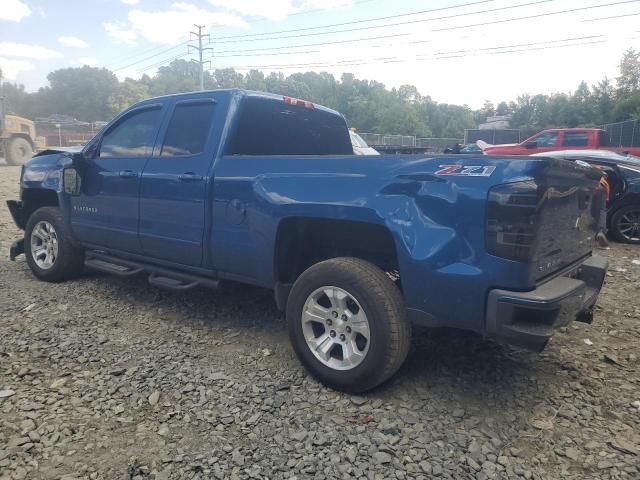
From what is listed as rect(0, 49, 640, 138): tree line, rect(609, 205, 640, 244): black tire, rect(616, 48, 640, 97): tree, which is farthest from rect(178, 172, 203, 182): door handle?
rect(0, 49, 640, 138): tree line

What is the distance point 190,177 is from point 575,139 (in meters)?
14.2

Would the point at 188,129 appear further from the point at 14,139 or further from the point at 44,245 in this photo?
the point at 14,139

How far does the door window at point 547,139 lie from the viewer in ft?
49.1

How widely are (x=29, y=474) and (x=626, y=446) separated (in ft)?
9.63

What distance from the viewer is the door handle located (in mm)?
3670

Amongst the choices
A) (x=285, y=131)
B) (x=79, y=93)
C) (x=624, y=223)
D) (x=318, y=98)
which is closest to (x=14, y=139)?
(x=285, y=131)

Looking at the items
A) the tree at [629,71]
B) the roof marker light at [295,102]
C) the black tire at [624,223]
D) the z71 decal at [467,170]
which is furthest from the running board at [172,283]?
the tree at [629,71]

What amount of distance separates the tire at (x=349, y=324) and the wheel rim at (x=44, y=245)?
3.32m

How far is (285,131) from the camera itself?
4223mm

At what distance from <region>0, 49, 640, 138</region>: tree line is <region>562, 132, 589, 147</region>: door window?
4250 centimetres

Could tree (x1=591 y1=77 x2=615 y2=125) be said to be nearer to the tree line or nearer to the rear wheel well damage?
the tree line

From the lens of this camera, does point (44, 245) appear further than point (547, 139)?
No

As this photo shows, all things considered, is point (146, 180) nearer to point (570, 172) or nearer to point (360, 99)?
point (570, 172)

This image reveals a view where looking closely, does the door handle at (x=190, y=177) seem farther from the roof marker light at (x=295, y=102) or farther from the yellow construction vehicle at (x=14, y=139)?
the yellow construction vehicle at (x=14, y=139)
